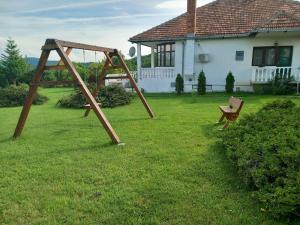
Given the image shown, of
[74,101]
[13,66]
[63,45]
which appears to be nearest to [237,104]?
[63,45]

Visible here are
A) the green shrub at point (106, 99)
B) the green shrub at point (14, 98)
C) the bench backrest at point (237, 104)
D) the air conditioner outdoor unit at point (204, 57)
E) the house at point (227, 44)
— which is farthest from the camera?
the air conditioner outdoor unit at point (204, 57)

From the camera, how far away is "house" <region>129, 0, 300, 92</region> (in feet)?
54.3

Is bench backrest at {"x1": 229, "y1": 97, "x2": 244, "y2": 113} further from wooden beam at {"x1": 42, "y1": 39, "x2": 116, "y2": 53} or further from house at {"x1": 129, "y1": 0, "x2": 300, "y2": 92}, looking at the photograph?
house at {"x1": 129, "y1": 0, "x2": 300, "y2": 92}

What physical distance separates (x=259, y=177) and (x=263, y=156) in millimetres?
482

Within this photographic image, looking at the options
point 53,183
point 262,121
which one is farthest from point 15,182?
point 262,121

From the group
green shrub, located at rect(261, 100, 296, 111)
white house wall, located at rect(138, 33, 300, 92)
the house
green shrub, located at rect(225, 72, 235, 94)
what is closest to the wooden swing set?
green shrub, located at rect(261, 100, 296, 111)

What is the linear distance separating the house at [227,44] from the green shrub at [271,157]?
1229 cm

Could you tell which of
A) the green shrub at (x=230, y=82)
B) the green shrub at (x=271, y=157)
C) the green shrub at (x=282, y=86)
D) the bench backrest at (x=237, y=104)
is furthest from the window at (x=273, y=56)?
the green shrub at (x=271, y=157)

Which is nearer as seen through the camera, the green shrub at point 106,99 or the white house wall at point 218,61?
the green shrub at point 106,99

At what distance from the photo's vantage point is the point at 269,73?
53.6 feet

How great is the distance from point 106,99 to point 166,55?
8739 millimetres

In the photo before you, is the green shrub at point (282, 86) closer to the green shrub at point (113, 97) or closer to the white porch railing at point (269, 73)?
the white porch railing at point (269, 73)

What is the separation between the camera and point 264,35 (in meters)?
16.9

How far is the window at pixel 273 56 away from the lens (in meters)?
17.2
